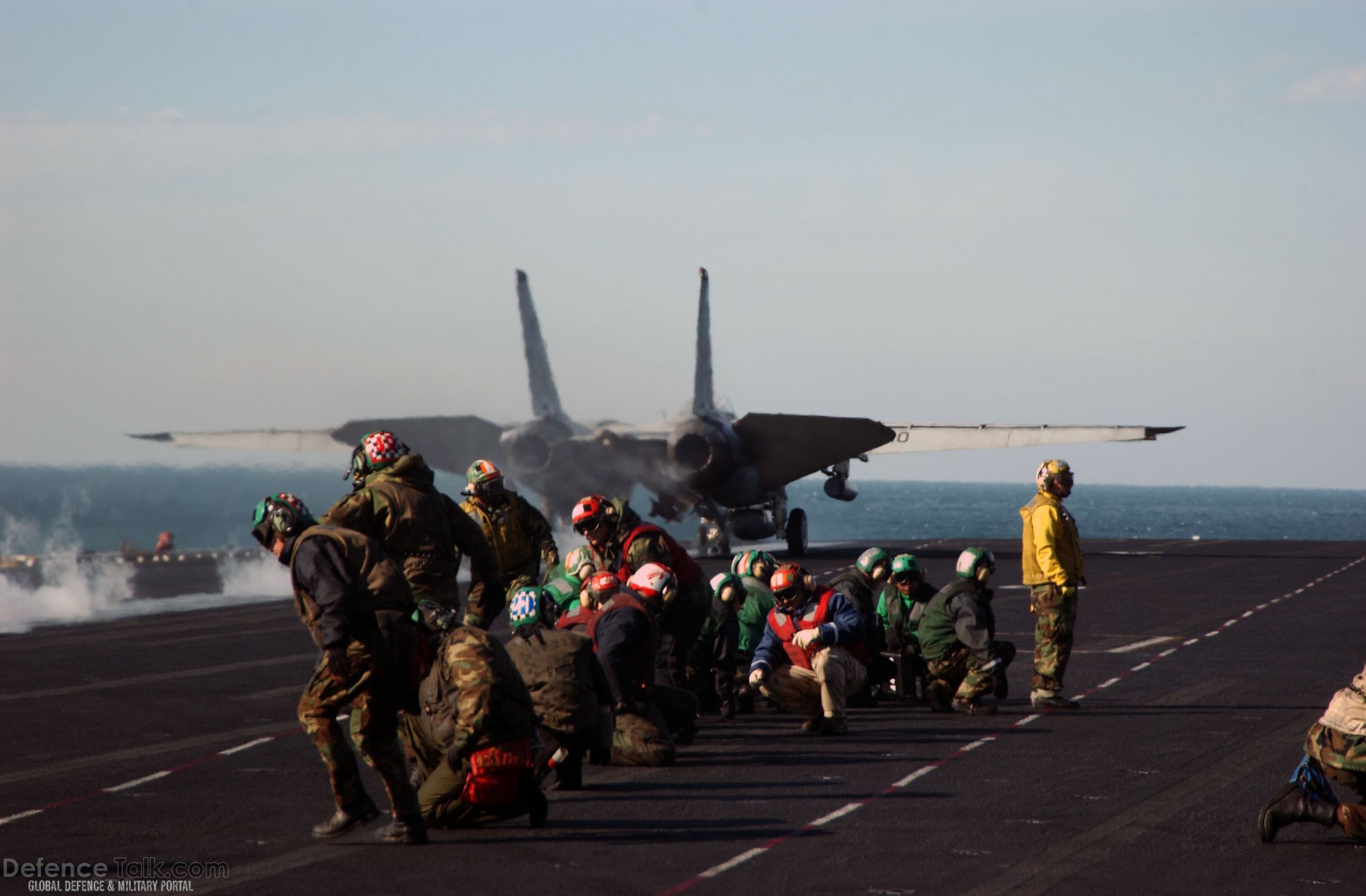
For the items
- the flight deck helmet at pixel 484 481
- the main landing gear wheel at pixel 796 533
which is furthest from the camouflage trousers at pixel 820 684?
the main landing gear wheel at pixel 796 533

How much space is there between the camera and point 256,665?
18.3 metres

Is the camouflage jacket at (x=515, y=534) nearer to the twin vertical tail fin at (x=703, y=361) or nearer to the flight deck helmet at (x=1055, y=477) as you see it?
the flight deck helmet at (x=1055, y=477)

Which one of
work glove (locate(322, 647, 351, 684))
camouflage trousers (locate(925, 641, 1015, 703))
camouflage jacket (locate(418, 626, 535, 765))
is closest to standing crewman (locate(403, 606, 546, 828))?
camouflage jacket (locate(418, 626, 535, 765))

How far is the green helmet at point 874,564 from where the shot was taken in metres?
15.0

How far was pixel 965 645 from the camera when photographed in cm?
1330

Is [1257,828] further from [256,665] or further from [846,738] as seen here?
[256,665]

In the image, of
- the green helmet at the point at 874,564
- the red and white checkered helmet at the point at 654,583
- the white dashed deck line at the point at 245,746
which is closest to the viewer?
the red and white checkered helmet at the point at 654,583

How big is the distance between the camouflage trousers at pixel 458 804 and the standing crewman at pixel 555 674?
3.33 feet

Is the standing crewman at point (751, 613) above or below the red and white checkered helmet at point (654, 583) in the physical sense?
below

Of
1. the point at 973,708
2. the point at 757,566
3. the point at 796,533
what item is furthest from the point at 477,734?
the point at 796,533

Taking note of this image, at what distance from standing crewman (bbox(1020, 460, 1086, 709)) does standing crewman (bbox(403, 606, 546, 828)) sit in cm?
634

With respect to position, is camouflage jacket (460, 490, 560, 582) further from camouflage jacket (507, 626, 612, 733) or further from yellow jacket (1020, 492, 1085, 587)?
yellow jacket (1020, 492, 1085, 587)

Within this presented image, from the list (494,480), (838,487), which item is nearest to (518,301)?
(838,487)

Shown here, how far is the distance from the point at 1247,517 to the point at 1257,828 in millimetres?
167438
